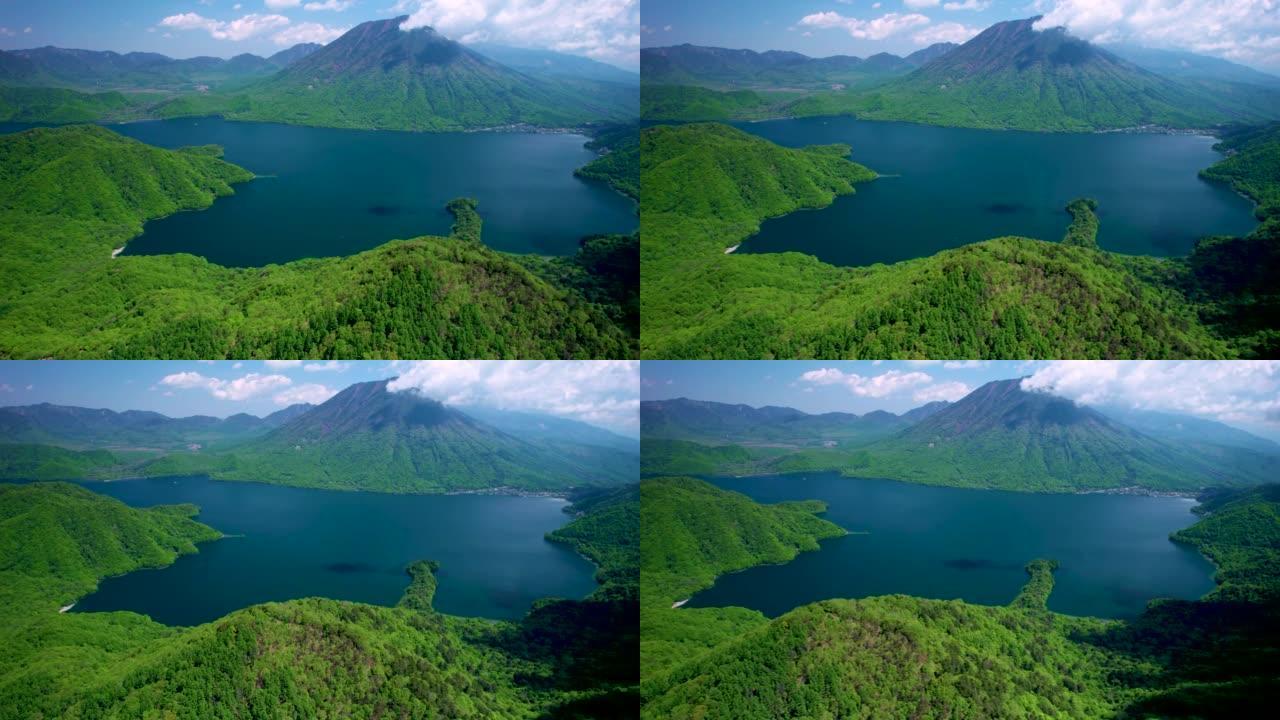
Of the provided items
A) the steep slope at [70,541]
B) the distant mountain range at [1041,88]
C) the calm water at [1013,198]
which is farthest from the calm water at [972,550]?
the distant mountain range at [1041,88]

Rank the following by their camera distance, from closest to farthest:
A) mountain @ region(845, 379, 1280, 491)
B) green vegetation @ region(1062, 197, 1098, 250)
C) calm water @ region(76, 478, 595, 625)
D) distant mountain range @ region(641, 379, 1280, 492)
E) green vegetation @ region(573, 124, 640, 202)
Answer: calm water @ region(76, 478, 595, 625) < green vegetation @ region(1062, 197, 1098, 250) < distant mountain range @ region(641, 379, 1280, 492) < mountain @ region(845, 379, 1280, 491) < green vegetation @ region(573, 124, 640, 202)

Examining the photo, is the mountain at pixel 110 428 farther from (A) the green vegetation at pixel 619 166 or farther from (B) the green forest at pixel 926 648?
(A) the green vegetation at pixel 619 166

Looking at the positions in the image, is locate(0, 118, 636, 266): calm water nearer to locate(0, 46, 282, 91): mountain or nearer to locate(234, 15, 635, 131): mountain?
locate(0, 46, 282, 91): mountain

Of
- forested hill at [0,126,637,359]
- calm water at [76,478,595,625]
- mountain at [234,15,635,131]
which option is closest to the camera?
forested hill at [0,126,637,359]

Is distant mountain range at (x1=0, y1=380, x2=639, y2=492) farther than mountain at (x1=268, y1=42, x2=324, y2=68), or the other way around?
mountain at (x1=268, y1=42, x2=324, y2=68)

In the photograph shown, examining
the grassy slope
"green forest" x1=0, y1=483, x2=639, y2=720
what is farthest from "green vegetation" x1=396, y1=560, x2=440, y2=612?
the grassy slope

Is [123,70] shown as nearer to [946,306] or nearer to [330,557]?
[330,557]

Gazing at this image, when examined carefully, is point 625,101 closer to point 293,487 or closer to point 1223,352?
point 293,487
